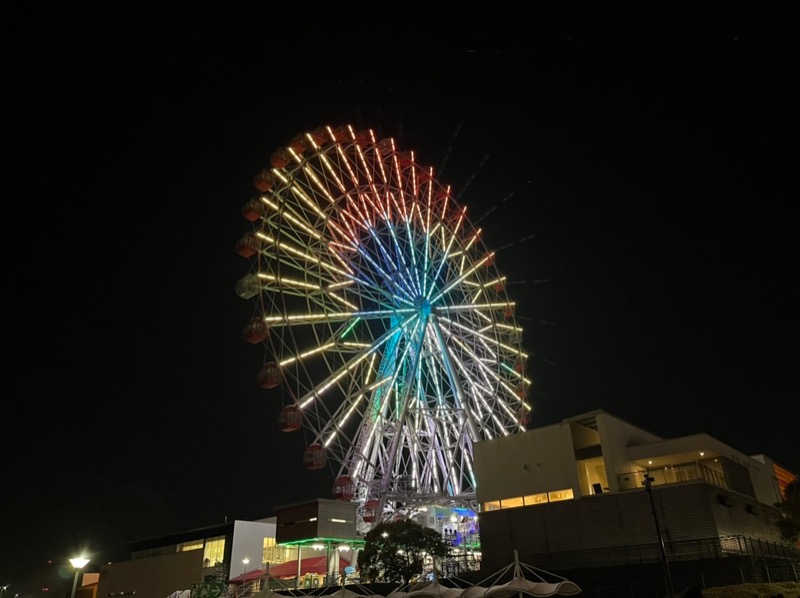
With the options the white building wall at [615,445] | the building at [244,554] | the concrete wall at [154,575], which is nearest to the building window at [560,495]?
the white building wall at [615,445]

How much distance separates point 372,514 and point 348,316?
11838mm

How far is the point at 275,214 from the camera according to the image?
36.6m

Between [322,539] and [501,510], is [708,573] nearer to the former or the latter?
[501,510]

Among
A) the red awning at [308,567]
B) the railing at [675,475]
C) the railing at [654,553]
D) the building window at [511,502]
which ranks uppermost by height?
Answer: the railing at [675,475]

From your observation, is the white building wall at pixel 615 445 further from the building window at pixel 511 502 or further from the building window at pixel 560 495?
the building window at pixel 511 502

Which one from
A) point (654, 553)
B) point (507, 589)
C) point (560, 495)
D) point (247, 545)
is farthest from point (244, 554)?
point (507, 589)

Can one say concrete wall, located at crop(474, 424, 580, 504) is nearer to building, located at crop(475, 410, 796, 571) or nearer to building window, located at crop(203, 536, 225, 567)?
building, located at crop(475, 410, 796, 571)

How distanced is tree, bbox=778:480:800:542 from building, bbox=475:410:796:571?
0.71 m

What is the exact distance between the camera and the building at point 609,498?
1062 inches

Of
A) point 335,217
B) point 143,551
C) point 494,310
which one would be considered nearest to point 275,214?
point 335,217

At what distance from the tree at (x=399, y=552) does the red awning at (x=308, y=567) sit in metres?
14.6

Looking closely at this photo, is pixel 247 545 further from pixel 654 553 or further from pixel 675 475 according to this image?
pixel 654 553

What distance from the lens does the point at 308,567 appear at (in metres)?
44.9

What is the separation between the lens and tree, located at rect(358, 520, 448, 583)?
29.1m
